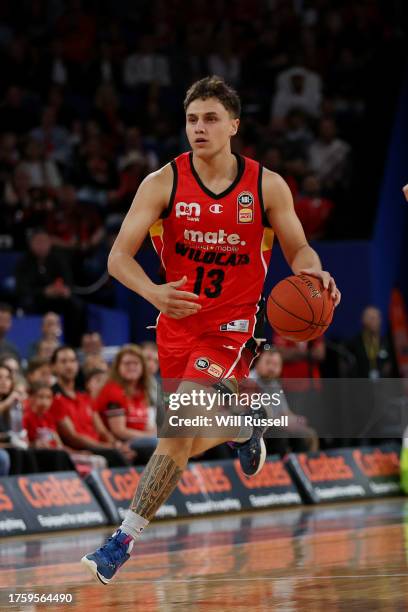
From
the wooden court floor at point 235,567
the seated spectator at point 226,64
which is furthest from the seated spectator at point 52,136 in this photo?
the wooden court floor at point 235,567

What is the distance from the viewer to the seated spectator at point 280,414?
14.4 metres

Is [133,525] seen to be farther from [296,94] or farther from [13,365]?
[296,94]

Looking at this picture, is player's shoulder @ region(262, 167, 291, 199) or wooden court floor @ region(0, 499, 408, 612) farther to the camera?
player's shoulder @ region(262, 167, 291, 199)

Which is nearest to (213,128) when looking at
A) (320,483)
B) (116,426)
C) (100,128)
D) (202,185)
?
(202,185)

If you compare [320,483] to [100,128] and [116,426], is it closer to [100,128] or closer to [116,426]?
[116,426]

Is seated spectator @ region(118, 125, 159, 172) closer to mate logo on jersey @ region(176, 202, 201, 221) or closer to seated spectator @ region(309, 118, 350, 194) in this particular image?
seated spectator @ region(309, 118, 350, 194)

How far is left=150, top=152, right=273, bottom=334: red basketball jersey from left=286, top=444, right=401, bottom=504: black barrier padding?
7457 mm

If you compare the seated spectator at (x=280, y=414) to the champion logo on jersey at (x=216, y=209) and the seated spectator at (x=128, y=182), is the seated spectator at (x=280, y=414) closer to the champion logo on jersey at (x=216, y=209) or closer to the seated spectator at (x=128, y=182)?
the seated spectator at (x=128, y=182)

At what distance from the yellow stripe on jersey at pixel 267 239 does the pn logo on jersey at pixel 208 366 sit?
29.8 inches

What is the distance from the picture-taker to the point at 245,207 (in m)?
7.57

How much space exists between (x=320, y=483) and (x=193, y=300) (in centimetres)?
816

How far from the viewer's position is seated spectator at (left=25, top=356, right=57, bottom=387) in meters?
12.8

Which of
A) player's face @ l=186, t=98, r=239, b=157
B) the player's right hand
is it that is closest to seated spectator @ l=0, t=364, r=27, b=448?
player's face @ l=186, t=98, r=239, b=157

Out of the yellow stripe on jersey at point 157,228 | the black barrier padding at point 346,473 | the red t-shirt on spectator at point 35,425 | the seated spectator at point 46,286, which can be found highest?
the yellow stripe on jersey at point 157,228
